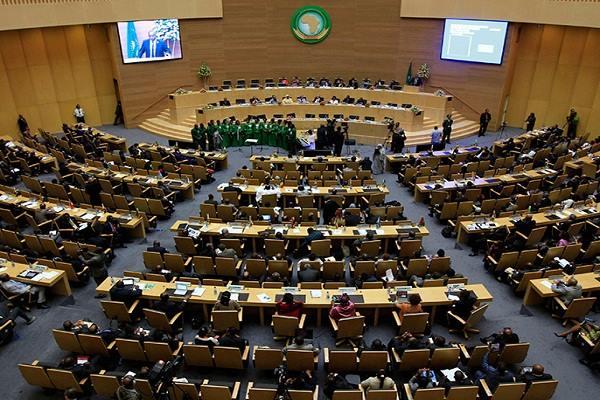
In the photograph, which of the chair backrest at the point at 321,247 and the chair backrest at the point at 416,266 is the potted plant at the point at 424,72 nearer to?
the chair backrest at the point at 321,247

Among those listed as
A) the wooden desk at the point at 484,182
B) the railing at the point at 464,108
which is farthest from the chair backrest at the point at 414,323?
the railing at the point at 464,108

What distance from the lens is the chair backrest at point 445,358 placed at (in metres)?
7.57

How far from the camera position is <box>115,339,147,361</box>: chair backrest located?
7.78m

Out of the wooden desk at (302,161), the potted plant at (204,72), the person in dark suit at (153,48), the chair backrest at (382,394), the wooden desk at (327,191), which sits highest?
the person in dark suit at (153,48)

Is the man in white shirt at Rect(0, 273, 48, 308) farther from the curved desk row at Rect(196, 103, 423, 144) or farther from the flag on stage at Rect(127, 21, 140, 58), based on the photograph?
the flag on stage at Rect(127, 21, 140, 58)

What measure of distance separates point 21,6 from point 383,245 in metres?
17.4

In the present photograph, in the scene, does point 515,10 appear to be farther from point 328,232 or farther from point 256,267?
point 256,267

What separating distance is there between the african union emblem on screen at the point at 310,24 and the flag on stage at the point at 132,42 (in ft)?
27.3

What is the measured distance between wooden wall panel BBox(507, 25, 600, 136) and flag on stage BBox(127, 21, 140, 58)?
18.6 metres

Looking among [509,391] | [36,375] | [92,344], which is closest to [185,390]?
[92,344]

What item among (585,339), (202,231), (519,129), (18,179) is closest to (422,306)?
(585,339)

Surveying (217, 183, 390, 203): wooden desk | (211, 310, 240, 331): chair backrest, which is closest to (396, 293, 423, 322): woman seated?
(211, 310, 240, 331): chair backrest

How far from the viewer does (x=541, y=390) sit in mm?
7020

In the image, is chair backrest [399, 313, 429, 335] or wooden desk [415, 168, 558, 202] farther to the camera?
wooden desk [415, 168, 558, 202]
